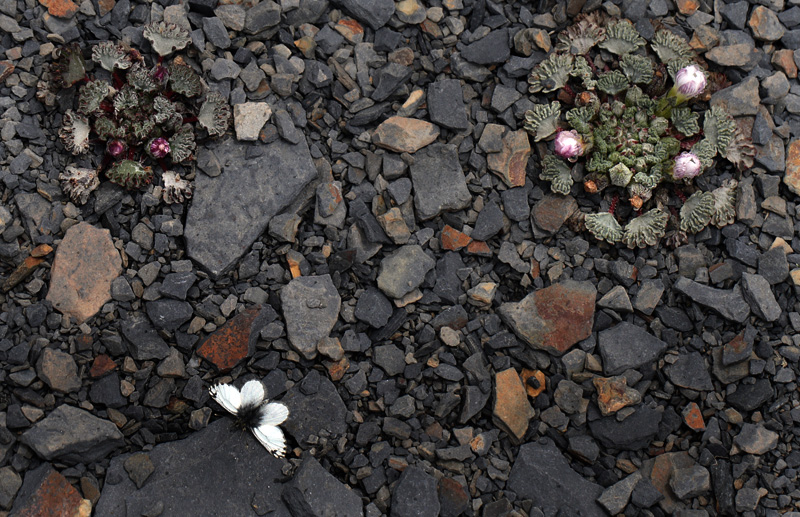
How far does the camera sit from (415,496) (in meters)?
2.98

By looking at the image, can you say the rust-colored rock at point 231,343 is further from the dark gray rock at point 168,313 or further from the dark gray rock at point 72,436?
the dark gray rock at point 72,436

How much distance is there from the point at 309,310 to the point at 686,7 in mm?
2706

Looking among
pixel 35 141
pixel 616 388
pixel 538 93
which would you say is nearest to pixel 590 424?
pixel 616 388

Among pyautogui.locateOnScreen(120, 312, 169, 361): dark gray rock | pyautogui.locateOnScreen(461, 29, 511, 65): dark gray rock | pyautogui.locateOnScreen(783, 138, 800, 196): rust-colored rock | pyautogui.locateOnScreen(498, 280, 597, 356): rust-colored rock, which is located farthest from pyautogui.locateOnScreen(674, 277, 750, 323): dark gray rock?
pyautogui.locateOnScreen(120, 312, 169, 361): dark gray rock

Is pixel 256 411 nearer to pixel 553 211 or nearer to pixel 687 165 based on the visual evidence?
pixel 553 211

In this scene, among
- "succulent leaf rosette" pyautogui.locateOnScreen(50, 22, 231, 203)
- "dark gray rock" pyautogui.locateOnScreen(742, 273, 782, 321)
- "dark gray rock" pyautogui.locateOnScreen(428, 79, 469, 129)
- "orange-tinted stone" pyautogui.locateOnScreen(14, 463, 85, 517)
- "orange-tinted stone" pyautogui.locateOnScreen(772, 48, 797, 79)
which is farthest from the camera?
"orange-tinted stone" pyautogui.locateOnScreen(772, 48, 797, 79)

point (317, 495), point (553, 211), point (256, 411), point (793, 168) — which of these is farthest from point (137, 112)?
point (793, 168)

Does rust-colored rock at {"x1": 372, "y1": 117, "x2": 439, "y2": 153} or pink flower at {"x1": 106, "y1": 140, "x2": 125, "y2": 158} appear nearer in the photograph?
pink flower at {"x1": 106, "y1": 140, "x2": 125, "y2": 158}

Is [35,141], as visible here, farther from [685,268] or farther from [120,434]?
[685,268]

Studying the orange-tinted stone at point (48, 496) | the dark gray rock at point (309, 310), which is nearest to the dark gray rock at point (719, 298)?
the dark gray rock at point (309, 310)

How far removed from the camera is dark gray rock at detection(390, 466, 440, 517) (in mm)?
2955

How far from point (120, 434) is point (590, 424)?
7.15 feet

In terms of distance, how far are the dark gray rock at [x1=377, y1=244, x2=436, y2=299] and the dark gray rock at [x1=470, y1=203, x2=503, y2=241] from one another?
0.28 metres

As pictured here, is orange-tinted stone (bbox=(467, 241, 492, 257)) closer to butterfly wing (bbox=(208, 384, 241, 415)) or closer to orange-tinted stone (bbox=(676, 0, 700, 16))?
butterfly wing (bbox=(208, 384, 241, 415))
